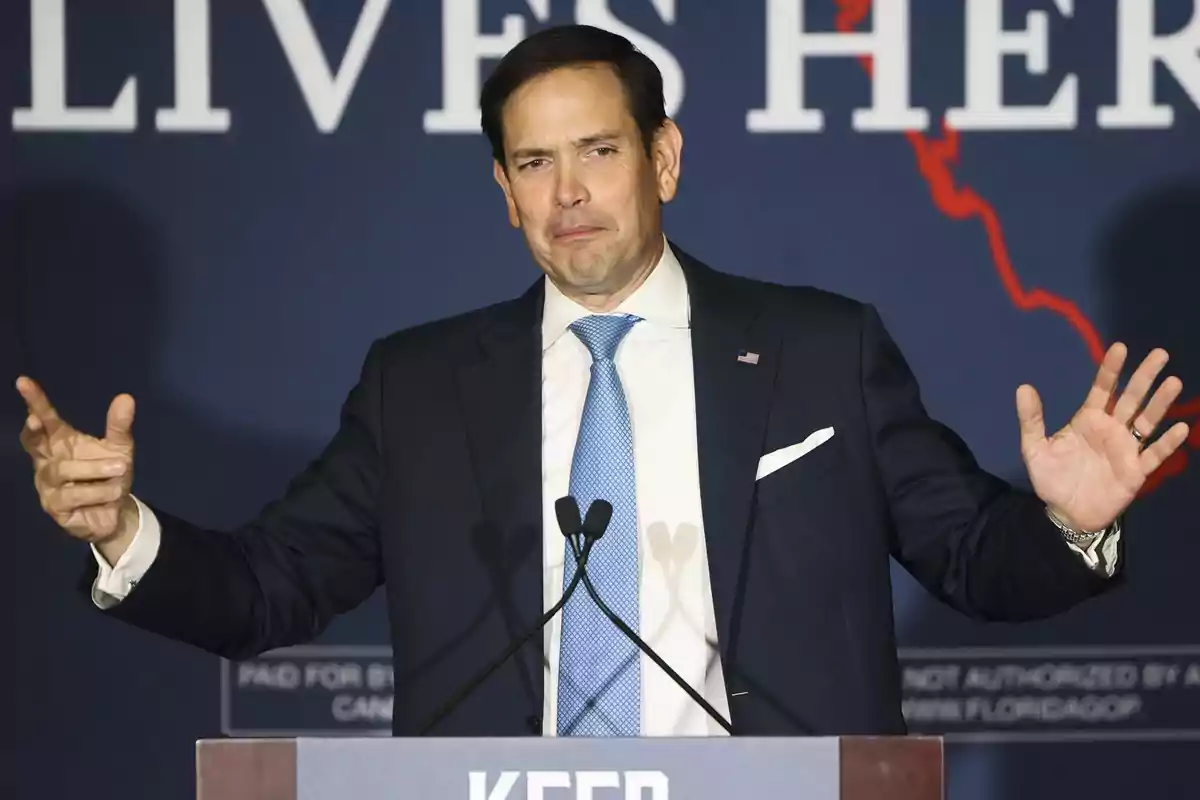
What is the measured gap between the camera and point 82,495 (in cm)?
181

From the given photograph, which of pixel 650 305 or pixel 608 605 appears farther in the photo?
pixel 650 305

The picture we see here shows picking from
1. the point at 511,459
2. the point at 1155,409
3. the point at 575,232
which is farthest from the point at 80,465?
the point at 1155,409

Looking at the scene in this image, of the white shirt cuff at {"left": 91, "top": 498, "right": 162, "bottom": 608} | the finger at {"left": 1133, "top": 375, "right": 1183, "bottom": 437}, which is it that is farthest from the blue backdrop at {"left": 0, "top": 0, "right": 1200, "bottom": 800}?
the finger at {"left": 1133, "top": 375, "right": 1183, "bottom": 437}

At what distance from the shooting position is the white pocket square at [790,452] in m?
2.17

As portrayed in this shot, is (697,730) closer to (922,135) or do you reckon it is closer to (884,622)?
(884,622)

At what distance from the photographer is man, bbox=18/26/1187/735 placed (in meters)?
2.08

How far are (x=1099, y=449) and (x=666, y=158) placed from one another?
2.64ft

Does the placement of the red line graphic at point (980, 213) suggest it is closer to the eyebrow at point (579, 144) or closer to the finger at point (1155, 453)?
the eyebrow at point (579, 144)

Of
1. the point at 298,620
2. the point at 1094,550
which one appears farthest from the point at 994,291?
the point at 298,620

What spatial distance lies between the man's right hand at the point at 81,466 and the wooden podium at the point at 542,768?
0.47 meters

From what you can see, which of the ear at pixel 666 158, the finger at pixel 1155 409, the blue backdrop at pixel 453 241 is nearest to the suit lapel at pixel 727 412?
the ear at pixel 666 158

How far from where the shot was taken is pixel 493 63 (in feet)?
10.4

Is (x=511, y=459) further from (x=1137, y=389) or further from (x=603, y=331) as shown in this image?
(x=1137, y=389)

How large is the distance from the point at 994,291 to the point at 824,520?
1138mm
